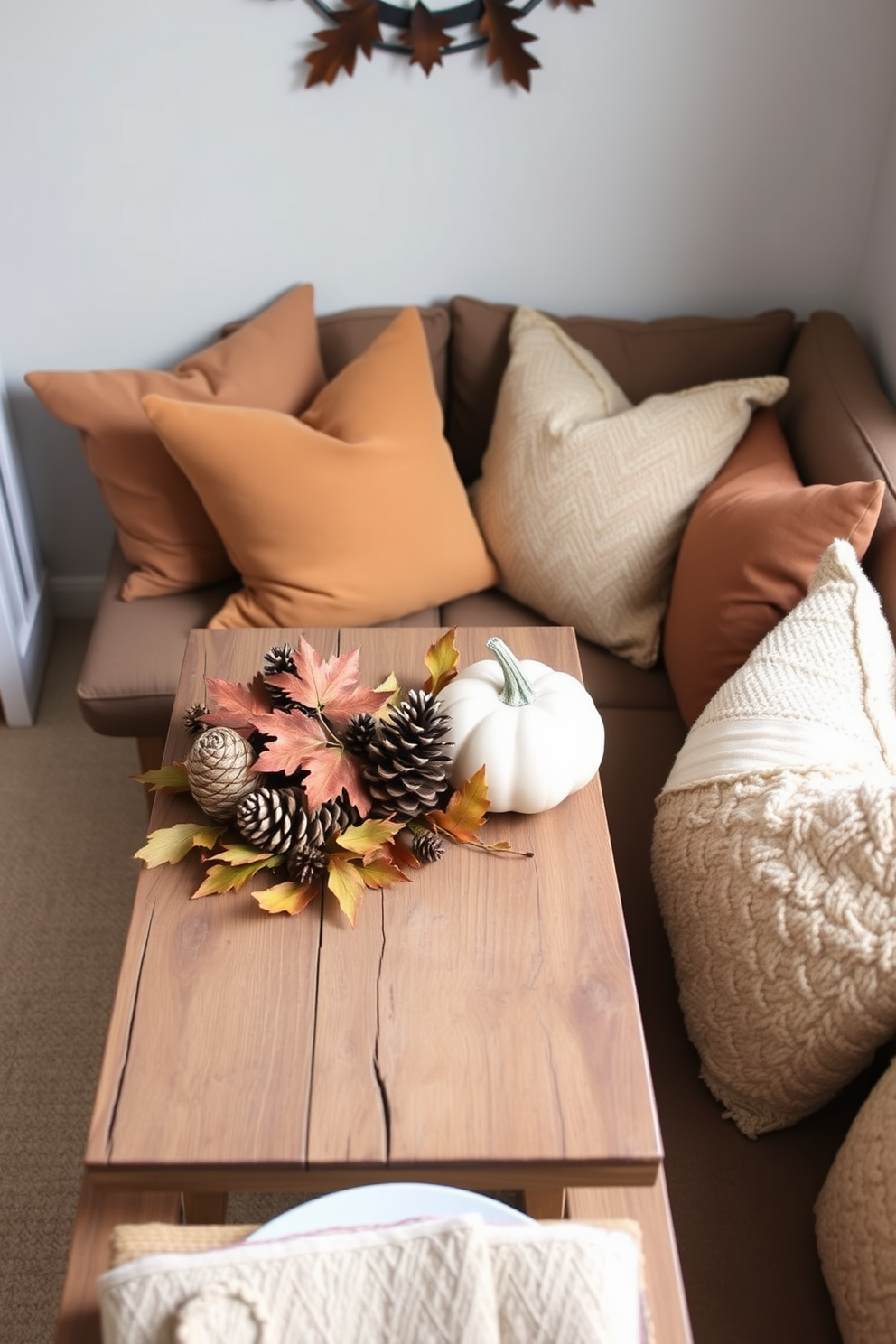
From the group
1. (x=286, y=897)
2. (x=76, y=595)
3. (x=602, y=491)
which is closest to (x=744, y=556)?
(x=602, y=491)

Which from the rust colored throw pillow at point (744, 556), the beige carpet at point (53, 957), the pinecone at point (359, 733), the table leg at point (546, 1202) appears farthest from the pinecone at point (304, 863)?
the rust colored throw pillow at point (744, 556)

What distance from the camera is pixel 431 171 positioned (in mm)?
2072

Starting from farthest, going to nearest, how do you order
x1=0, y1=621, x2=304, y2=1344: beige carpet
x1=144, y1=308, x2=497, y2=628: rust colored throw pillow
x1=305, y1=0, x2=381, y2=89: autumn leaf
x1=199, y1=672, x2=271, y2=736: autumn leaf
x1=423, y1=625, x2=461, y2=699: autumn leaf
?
x1=305, y1=0, x2=381, y2=89: autumn leaf
x1=144, y1=308, x2=497, y2=628: rust colored throw pillow
x1=0, y1=621, x2=304, y2=1344: beige carpet
x1=423, y1=625, x2=461, y2=699: autumn leaf
x1=199, y1=672, x2=271, y2=736: autumn leaf

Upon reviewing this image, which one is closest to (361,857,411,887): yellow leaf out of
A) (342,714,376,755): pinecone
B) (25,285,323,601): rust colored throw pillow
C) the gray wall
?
(342,714,376,755): pinecone

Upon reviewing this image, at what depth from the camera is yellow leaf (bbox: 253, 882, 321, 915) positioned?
3.97 ft

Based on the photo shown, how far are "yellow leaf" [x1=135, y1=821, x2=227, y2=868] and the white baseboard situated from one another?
137 cm

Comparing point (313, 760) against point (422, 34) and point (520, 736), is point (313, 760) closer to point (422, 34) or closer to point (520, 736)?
point (520, 736)

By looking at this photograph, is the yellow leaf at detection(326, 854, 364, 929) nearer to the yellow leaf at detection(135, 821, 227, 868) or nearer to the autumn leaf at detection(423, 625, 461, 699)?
the yellow leaf at detection(135, 821, 227, 868)

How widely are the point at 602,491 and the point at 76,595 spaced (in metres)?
1.29

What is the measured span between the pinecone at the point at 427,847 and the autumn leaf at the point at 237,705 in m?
0.22

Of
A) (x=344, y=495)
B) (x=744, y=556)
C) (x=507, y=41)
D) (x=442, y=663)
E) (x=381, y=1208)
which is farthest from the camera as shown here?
(x=507, y=41)

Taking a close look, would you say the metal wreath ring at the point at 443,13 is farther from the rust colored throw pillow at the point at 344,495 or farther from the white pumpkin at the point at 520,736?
the white pumpkin at the point at 520,736

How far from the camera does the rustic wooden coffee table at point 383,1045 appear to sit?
3.43ft

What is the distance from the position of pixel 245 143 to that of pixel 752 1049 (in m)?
1.68
